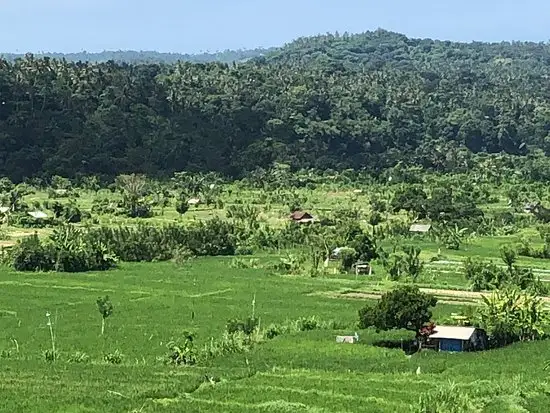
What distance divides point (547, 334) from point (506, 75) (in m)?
159

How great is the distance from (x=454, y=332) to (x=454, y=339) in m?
0.62

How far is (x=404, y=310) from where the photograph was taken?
3506 cm

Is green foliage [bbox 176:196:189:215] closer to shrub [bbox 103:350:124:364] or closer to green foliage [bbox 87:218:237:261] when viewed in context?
green foliage [bbox 87:218:237:261]

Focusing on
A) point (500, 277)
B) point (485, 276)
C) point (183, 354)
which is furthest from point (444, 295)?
point (183, 354)

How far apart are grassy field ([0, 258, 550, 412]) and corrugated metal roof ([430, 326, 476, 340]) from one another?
4.11 feet

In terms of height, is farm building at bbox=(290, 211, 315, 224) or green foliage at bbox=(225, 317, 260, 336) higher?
farm building at bbox=(290, 211, 315, 224)

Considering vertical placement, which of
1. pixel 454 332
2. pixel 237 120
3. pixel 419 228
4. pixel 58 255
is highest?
pixel 237 120

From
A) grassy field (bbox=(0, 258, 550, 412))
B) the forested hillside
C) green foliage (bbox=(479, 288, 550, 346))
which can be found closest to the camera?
grassy field (bbox=(0, 258, 550, 412))

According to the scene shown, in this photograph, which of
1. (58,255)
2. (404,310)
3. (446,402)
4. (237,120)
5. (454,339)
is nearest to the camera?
(446,402)

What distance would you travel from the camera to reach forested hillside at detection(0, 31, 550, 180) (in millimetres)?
96188

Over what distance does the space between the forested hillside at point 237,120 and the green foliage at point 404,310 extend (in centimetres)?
5903

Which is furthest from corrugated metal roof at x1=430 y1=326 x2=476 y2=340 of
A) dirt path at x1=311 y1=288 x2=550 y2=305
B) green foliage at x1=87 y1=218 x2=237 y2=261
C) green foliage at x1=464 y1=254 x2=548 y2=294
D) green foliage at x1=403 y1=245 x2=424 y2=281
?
green foliage at x1=87 y1=218 x2=237 y2=261

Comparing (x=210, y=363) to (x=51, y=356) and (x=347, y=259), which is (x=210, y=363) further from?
(x=347, y=259)

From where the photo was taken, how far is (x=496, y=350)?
33.7 metres
